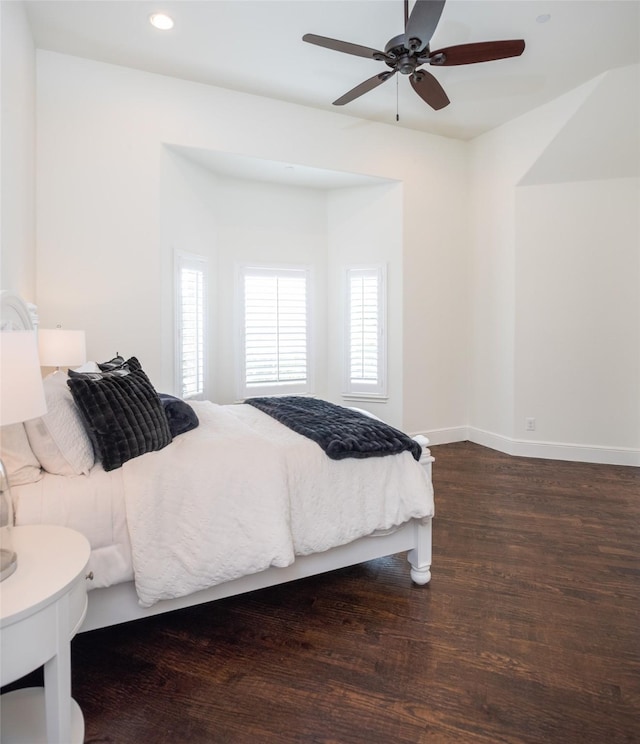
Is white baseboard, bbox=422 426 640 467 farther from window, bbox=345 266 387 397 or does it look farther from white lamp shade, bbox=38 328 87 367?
white lamp shade, bbox=38 328 87 367

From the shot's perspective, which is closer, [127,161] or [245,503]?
[245,503]

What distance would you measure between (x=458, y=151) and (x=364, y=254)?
1555 mm

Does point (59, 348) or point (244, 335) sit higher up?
point (244, 335)

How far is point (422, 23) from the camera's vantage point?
243 centimetres

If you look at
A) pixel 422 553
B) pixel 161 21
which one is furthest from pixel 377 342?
pixel 161 21

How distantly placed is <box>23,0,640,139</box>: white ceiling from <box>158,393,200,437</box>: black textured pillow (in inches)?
103

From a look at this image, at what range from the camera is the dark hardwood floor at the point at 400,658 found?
4.86 ft

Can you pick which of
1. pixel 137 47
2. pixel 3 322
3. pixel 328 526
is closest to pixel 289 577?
pixel 328 526

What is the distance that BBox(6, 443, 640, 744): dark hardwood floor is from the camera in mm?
1480

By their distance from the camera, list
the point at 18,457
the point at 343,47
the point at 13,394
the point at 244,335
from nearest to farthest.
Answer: the point at 13,394, the point at 18,457, the point at 343,47, the point at 244,335

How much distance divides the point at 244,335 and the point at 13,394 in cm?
364

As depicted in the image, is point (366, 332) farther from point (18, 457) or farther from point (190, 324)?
point (18, 457)

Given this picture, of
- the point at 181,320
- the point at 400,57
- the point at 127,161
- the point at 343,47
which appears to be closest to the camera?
the point at 343,47

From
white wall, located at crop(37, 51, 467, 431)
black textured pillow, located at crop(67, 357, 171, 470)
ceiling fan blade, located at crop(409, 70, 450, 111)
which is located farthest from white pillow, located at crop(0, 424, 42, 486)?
ceiling fan blade, located at crop(409, 70, 450, 111)
